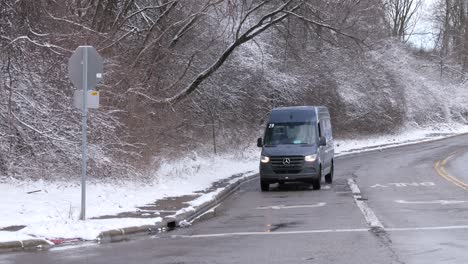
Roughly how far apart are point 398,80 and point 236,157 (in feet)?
87.7

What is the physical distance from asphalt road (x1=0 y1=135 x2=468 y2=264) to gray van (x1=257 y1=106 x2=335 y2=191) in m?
0.53

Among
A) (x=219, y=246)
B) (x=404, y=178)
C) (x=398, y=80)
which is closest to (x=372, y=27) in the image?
(x=398, y=80)

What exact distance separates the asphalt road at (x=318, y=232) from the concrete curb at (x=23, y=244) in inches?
17.8

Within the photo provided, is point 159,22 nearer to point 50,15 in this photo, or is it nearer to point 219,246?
point 50,15

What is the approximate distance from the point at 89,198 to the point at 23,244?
479 cm

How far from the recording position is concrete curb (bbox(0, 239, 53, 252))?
35.8 ft

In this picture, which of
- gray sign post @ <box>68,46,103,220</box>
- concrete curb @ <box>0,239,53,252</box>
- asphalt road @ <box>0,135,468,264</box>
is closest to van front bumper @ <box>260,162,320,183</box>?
asphalt road @ <box>0,135,468,264</box>

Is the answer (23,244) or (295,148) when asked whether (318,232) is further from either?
(295,148)

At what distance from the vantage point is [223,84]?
3136cm

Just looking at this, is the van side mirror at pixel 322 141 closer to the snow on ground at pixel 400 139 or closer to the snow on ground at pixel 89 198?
the snow on ground at pixel 89 198

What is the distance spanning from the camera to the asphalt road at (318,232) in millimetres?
9867

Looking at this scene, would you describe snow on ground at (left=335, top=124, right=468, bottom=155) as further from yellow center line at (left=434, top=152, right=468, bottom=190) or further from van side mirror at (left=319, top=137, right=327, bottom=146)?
van side mirror at (left=319, top=137, right=327, bottom=146)

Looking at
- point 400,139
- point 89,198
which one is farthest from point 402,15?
point 89,198

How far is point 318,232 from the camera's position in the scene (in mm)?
12195
